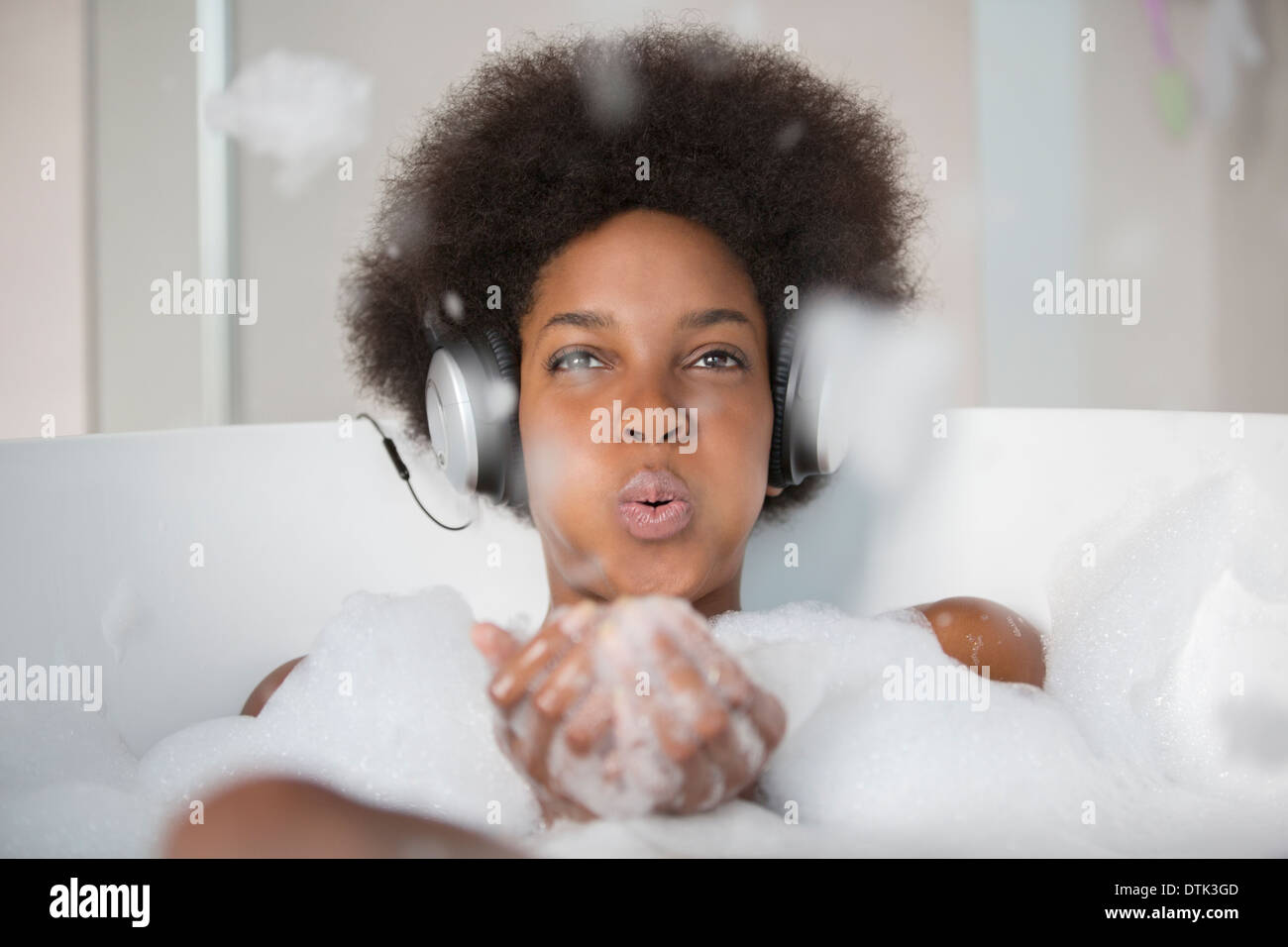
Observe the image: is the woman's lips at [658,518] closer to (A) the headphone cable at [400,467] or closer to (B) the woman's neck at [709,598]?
(B) the woman's neck at [709,598]

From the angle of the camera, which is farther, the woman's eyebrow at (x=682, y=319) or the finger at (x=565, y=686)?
the woman's eyebrow at (x=682, y=319)

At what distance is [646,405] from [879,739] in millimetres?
313

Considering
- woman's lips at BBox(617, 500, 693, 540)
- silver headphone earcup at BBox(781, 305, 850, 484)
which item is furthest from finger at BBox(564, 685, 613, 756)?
silver headphone earcup at BBox(781, 305, 850, 484)

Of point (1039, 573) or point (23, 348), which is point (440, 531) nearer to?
point (23, 348)

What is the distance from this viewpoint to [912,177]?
1.30 m

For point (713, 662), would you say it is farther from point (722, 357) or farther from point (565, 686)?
point (722, 357)

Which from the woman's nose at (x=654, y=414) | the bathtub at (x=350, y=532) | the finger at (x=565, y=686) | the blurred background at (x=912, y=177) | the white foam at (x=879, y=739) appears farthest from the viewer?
the blurred background at (x=912, y=177)

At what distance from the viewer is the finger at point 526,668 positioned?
537 mm

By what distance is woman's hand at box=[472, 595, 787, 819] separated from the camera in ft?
1.76

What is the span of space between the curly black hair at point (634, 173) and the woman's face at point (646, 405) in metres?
0.05

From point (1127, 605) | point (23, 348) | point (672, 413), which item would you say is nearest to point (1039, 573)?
point (1127, 605)

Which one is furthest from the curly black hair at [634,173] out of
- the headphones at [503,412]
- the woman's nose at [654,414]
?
the woman's nose at [654,414]

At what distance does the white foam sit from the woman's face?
11 centimetres

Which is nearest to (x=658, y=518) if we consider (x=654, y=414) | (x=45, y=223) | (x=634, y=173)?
(x=654, y=414)
